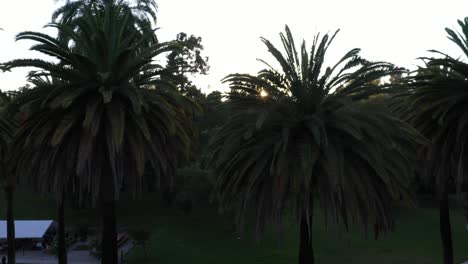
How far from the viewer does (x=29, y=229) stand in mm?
42469

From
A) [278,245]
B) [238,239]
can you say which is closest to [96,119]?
[278,245]

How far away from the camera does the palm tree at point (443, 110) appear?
20.6m

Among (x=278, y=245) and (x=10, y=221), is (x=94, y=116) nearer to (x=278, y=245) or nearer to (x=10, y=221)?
(x=10, y=221)

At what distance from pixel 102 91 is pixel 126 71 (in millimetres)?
1486

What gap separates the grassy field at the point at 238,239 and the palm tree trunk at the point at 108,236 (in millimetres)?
19083

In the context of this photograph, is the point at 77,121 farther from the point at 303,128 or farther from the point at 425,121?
the point at 425,121

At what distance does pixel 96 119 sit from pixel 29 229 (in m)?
29.8

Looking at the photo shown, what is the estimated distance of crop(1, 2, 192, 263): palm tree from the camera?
55.9 ft

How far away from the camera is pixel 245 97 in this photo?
18234mm

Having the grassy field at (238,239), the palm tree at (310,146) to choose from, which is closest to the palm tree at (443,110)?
the palm tree at (310,146)

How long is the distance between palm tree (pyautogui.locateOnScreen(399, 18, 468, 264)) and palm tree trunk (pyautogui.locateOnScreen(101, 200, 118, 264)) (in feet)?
43.4

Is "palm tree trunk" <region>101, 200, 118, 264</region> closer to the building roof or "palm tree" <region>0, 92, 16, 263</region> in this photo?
"palm tree" <region>0, 92, 16, 263</region>

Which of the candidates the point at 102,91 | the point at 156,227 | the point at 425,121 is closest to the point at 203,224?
the point at 156,227

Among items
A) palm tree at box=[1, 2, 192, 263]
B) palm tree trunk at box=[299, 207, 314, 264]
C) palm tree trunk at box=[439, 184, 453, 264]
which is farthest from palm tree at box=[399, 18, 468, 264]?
palm tree at box=[1, 2, 192, 263]
